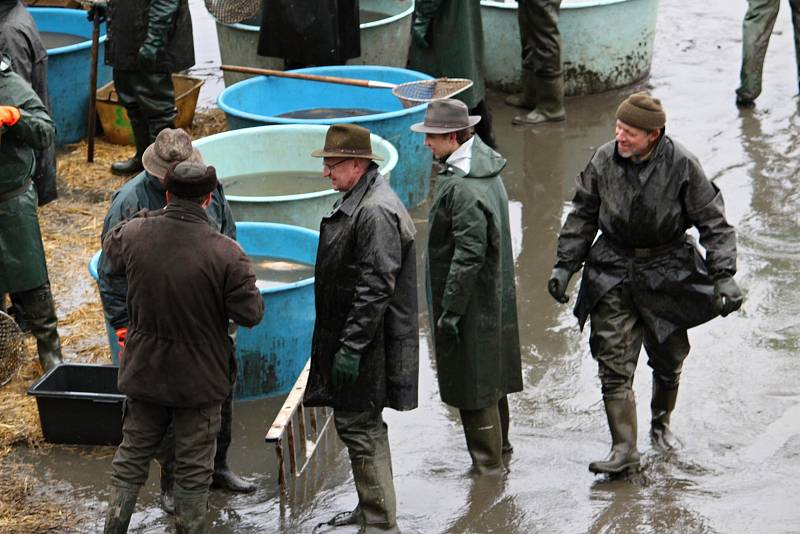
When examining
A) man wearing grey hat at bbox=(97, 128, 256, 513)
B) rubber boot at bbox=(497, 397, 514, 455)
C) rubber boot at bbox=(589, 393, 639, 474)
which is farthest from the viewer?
rubber boot at bbox=(497, 397, 514, 455)

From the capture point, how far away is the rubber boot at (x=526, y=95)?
38.1ft

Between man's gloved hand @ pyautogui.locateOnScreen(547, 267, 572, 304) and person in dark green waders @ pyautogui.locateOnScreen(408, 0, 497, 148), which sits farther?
person in dark green waders @ pyautogui.locateOnScreen(408, 0, 497, 148)

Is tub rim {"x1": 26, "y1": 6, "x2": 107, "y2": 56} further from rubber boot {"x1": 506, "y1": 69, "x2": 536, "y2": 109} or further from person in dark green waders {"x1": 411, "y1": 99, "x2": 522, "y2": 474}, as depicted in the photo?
person in dark green waders {"x1": 411, "y1": 99, "x2": 522, "y2": 474}

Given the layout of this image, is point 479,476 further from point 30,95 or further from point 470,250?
point 30,95

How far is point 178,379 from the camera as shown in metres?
5.35

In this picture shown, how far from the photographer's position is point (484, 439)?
6277mm

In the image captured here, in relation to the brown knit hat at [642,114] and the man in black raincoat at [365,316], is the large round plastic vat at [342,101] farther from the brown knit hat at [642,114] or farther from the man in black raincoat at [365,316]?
the man in black raincoat at [365,316]

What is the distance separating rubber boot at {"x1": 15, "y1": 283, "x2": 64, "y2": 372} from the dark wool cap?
2420mm

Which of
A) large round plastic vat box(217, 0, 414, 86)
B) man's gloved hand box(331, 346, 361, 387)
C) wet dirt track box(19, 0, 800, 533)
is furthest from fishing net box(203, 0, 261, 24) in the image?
man's gloved hand box(331, 346, 361, 387)

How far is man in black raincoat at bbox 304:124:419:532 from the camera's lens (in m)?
5.53

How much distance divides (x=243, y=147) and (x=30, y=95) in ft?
7.40

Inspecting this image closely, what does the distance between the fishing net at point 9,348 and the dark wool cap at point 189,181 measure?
2.20 m

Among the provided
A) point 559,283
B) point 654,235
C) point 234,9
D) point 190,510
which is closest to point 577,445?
point 559,283

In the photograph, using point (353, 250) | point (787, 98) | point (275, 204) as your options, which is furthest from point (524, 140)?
point (353, 250)
